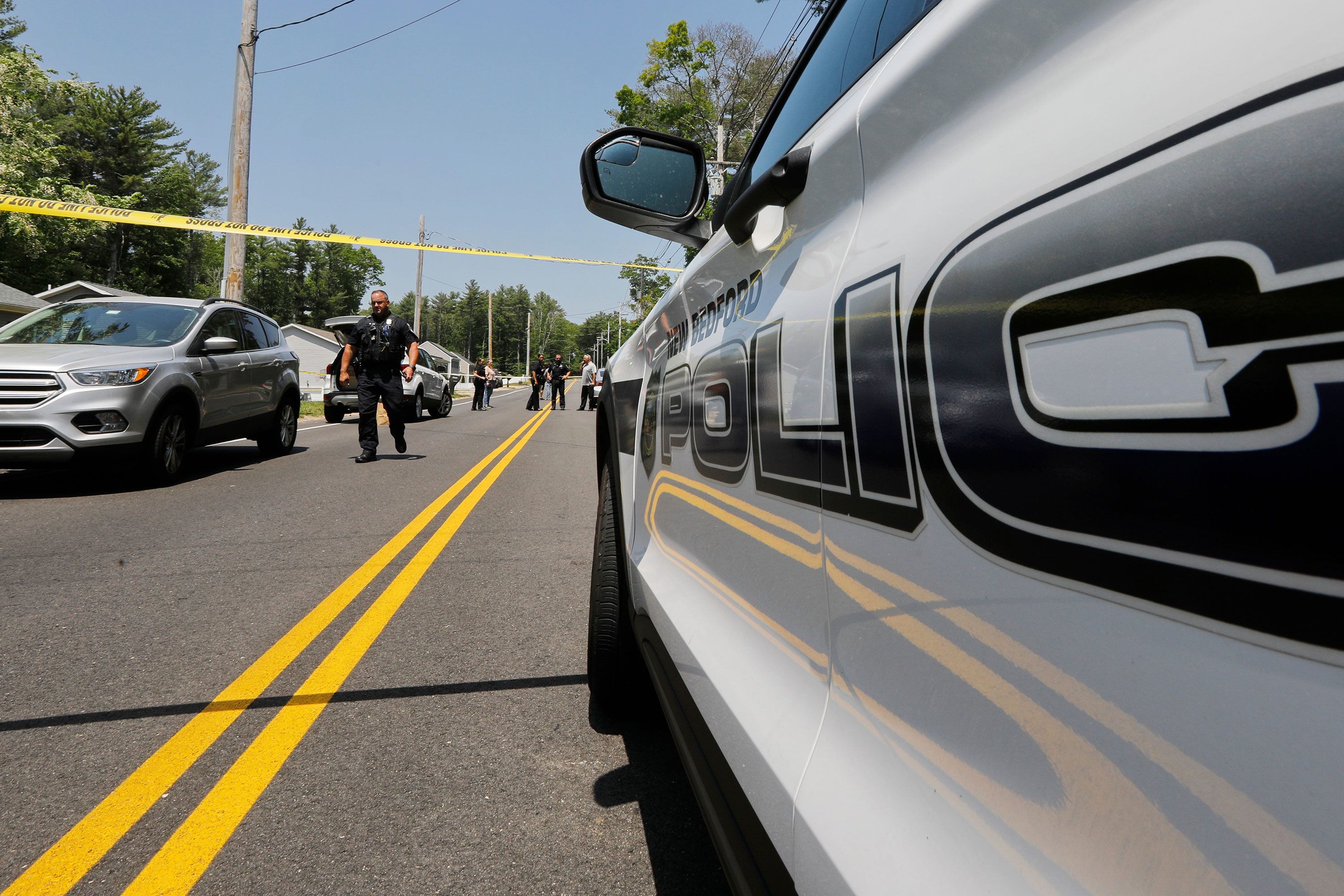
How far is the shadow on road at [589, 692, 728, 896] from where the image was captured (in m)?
2.03

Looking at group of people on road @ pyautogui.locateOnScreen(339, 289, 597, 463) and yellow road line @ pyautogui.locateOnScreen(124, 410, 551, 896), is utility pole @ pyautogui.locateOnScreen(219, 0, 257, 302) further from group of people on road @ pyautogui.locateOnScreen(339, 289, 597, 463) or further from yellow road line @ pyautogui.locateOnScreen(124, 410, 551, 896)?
yellow road line @ pyautogui.locateOnScreen(124, 410, 551, 896)

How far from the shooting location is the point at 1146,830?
0.55 m

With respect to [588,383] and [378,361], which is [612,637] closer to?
[378,361]

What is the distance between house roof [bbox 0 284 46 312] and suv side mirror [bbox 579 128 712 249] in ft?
119

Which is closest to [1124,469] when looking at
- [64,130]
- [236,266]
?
[236,266]

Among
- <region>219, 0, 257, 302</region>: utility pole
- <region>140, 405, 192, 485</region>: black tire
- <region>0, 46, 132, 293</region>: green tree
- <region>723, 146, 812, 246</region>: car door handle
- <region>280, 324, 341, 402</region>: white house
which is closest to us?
<region>723, 146, 812, 246</region>: car door handle

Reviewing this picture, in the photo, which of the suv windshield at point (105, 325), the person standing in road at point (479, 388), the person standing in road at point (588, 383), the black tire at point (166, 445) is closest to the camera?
the black tire at point (166, 445)

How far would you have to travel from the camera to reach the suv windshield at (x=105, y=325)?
720cm

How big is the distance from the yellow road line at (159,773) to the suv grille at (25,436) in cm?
389

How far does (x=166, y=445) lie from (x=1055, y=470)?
814 cm

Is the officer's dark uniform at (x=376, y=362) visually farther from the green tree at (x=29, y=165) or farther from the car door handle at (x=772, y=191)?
the green tree at (x=29, y=165)

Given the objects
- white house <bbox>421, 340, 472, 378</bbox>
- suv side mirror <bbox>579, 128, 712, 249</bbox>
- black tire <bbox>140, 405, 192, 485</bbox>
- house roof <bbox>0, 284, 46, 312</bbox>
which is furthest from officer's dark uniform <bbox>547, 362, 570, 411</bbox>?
white house <bbox>421, 340, 472, 378</bbox>

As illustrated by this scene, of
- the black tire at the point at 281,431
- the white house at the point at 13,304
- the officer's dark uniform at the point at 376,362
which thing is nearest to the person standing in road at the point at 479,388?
the black tire at the point at 281,431

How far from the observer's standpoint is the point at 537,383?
1021 inches
